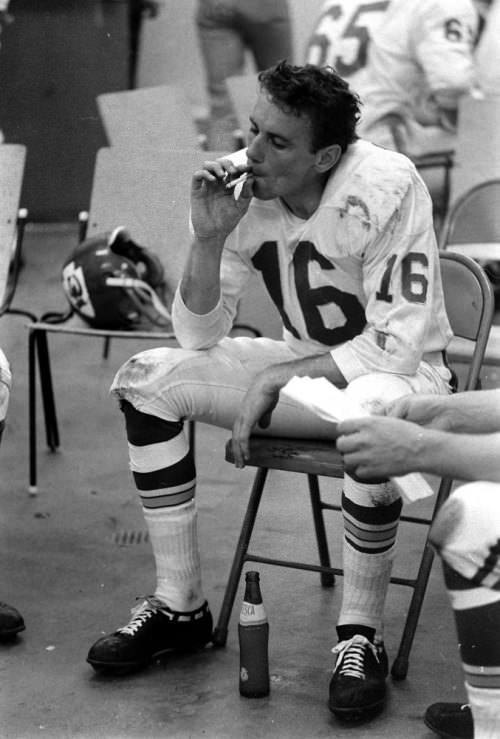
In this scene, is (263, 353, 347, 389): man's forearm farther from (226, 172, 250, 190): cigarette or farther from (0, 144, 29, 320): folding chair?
(0, 144, 29, 320): folding chair

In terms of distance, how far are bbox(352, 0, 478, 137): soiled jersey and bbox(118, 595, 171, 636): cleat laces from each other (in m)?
3.11

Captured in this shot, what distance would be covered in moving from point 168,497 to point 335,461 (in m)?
0.46

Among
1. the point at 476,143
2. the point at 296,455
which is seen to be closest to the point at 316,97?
the point at 296,455

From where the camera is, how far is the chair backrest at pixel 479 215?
472cm

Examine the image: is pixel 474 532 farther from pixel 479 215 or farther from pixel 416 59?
pixel 416 59

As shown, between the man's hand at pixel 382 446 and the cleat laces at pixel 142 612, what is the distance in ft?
3.45

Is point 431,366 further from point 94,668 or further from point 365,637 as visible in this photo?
point 94,668

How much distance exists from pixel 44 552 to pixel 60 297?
3273 mm

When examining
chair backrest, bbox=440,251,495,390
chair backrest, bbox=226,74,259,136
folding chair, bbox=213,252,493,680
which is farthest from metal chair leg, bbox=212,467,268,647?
chair backrest, bbox=226,74,259,136

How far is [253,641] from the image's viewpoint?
3.18 m

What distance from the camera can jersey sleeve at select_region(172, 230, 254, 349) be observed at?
346 centimetres

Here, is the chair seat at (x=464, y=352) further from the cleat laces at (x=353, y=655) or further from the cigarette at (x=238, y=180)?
the cleat laces at (x=353, y=655)

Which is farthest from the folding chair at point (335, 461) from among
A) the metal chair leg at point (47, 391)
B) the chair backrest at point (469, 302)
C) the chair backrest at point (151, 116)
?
the chair backrest at point (151, 116)

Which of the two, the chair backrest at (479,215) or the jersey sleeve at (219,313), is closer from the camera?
the jersey sleeve at (219,313)
